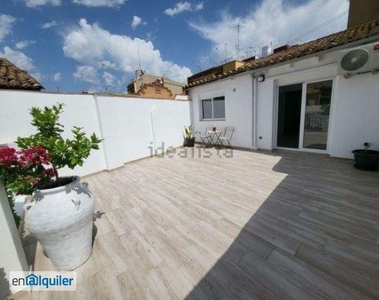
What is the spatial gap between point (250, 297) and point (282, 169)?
3.43 metres

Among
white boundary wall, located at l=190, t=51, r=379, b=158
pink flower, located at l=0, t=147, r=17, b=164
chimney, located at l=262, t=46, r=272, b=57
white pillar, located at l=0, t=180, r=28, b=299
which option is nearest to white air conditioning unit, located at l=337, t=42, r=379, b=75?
white boundary wall, located at l=190, t=51, r=379, b=158

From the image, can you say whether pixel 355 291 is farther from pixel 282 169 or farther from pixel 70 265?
pixel 282 169

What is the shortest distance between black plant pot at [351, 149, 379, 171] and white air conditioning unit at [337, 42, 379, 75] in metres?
1.82

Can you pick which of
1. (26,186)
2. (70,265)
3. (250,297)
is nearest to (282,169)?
(250,297)

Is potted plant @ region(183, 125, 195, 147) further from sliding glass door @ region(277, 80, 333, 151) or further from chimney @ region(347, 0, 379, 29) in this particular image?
chimney @ region(347, 0, 379, 29)

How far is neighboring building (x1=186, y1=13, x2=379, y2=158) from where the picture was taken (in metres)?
3.80

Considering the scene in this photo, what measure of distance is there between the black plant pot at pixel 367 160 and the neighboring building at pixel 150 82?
13.7 metres

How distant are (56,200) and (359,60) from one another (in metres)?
5.96

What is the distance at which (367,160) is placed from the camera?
362 cm

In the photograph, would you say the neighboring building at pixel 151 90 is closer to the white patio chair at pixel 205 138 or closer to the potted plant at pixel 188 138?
the potted plant at pixel 188 138

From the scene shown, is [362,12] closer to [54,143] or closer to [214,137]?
[214,137]

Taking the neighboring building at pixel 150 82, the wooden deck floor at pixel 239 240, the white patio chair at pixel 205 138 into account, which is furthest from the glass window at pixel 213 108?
the neighboring building at pixel 150 82

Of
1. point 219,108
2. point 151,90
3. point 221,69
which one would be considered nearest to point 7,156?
point 219,108

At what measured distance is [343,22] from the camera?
251 inches
